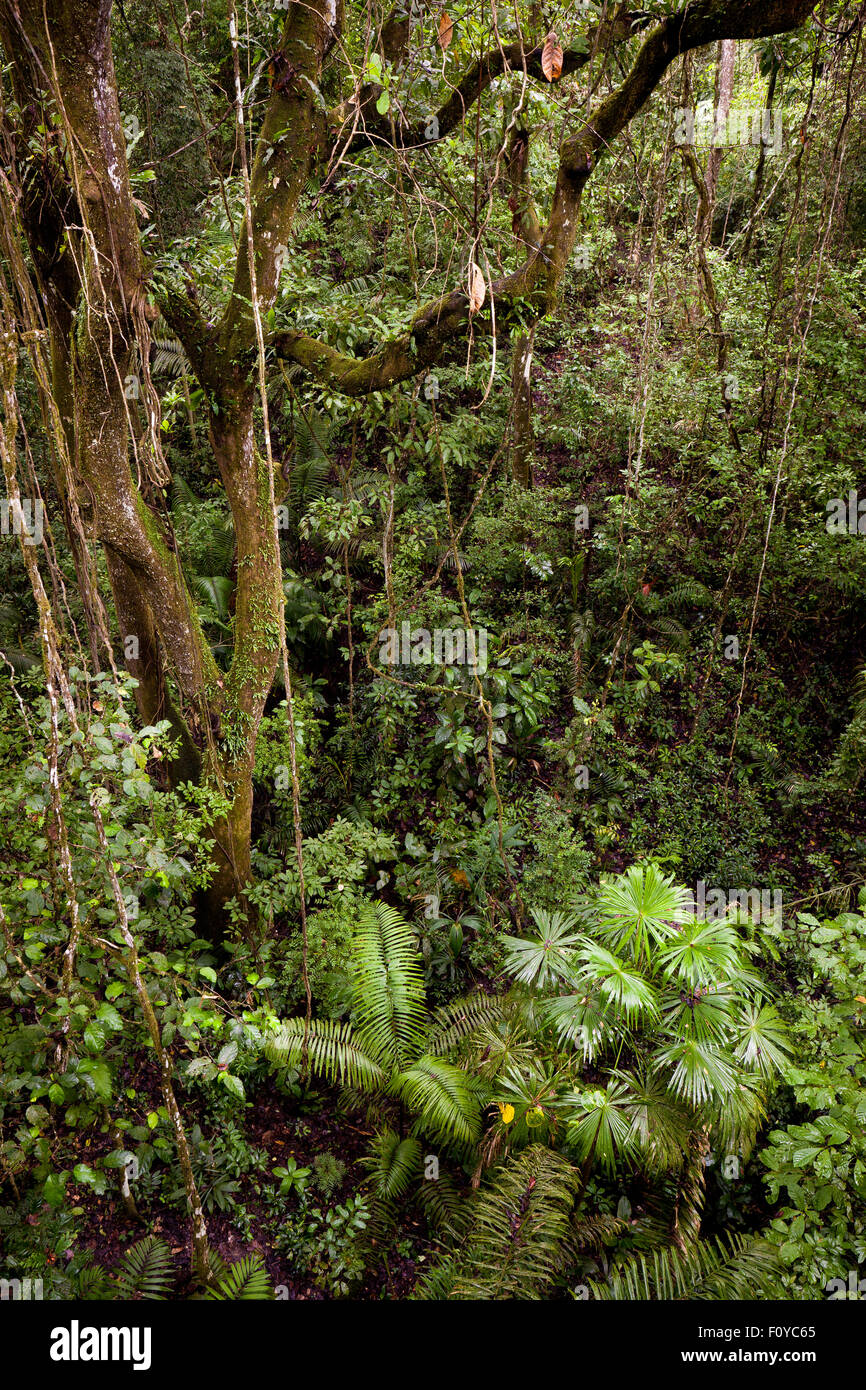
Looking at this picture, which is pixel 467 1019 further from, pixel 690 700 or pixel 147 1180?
pixel 690 700

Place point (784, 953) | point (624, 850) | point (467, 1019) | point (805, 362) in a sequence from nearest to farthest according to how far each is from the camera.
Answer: point (467, 1019) → point (784, 953) → point (624, 850) → point (805, 362)

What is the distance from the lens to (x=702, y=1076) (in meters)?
2.74

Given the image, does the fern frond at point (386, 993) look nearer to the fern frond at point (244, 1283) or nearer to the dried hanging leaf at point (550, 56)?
the fern frond at point (244, 1283)

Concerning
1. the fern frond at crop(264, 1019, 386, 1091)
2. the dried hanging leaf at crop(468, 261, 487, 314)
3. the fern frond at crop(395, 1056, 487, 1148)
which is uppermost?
the dried hanging leaf at crop(468, 261, 487, 314)

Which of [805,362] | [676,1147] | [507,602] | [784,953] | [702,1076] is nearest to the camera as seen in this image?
[702,1076]

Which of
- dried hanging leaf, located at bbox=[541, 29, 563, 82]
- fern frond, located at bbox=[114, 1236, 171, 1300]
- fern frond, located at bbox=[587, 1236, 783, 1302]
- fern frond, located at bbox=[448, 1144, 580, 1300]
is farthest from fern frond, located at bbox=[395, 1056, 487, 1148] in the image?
dried hanging leaf, located at bbox=[541, 29, 563, 82]

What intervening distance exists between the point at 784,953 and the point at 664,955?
2.78 m

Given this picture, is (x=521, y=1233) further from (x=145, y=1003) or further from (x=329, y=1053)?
(x=145, y=1003)

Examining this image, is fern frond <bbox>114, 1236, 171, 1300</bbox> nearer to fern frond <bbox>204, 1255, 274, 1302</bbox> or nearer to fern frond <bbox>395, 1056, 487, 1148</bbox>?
fern frond <bbox>204, 1255, 274, 1302</bbox>

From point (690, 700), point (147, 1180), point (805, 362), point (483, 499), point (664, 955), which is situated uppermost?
point (805, 362)

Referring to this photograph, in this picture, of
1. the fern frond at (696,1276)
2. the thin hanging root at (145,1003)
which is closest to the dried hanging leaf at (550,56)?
the thin hanging root at (145,1003)

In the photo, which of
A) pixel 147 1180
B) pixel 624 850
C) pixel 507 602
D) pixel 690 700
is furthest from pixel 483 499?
pixel 147 1180

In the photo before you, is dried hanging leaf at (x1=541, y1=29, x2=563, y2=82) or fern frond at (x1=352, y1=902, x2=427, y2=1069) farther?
fern frond at (x1=352, y1=902, x2=427, y2=1069)

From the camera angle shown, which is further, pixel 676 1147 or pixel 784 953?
pixel 784 953
